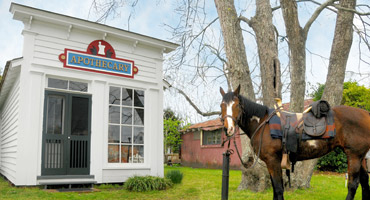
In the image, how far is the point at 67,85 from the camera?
829 cm

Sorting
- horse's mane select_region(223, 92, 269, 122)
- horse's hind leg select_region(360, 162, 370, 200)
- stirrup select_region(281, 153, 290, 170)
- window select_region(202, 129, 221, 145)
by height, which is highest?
horse's mane select_region(223, 92, 269, 122)

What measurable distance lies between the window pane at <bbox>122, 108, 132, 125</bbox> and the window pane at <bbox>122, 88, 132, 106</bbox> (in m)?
0.17

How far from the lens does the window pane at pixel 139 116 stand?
9250 mm

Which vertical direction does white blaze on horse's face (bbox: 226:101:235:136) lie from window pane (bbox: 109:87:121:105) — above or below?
below

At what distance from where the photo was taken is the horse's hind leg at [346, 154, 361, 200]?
4254mm

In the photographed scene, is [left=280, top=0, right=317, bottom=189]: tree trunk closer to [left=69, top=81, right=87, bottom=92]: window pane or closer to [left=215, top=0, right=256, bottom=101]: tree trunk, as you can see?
[left=215, top=0, right=256, bottom=101]: tree trunk

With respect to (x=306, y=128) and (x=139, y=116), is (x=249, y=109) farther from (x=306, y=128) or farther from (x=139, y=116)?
(x=139, y=116)

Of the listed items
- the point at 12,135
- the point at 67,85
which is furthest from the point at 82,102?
the point at 12,135

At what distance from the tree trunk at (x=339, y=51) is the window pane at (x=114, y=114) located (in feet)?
18.1

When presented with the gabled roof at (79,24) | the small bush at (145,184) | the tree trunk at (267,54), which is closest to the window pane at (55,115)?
the gabled roof at (79,24)

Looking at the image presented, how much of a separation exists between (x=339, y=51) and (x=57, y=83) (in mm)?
7109

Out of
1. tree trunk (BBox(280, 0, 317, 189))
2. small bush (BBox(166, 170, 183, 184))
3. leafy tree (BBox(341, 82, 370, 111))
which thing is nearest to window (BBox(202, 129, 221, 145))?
leafy tree (BBox(341, 82, 370, 111))

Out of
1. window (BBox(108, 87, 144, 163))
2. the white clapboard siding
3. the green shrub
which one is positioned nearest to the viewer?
the white clapboard siding

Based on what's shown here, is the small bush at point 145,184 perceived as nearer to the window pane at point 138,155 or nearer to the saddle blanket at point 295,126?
the window pane at point 138,155
